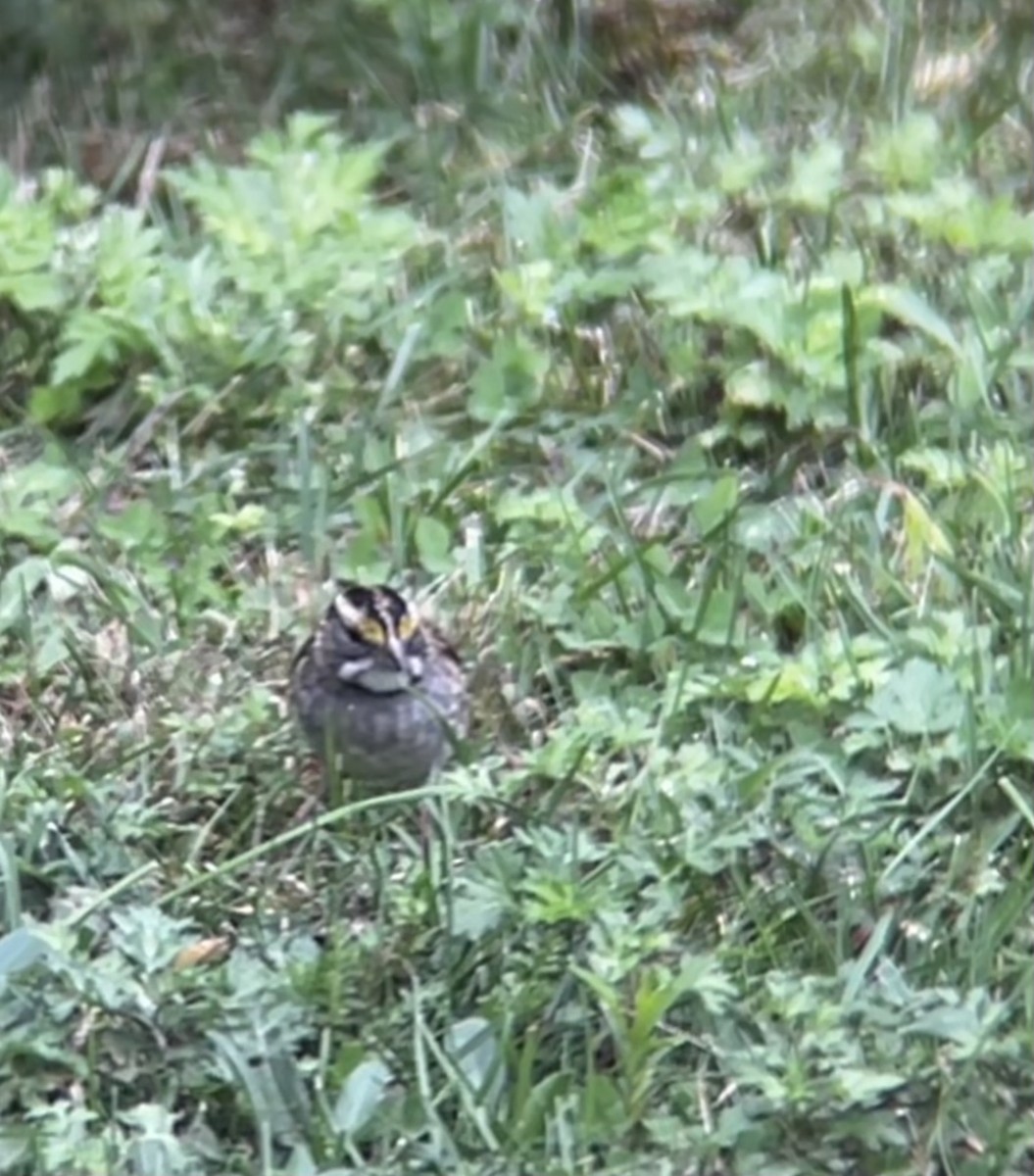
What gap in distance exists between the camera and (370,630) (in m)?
4.14

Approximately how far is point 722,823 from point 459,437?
4.26 ft

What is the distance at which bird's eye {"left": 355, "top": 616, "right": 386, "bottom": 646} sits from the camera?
4.13 meters

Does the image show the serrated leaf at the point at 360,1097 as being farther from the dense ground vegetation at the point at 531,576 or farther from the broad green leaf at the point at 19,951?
the broad green leaf at the point at 19,951

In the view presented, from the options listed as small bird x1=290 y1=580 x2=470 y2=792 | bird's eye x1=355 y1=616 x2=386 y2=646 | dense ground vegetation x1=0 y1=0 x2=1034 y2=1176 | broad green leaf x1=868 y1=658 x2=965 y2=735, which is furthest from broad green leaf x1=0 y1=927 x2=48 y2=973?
broad green leaf x1=868 y1=658 x2=965 y2=735

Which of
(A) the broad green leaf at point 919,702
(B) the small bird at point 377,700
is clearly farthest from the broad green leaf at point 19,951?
(A) the broad green leaf at point 919,702

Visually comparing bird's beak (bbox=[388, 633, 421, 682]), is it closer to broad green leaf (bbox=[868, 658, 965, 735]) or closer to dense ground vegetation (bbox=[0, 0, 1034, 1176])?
dense ground vegetation (bbox=[0, 0, 1034, 1176])

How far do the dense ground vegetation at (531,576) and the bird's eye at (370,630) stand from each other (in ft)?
0.82

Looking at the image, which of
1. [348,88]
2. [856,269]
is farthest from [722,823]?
[348,88]

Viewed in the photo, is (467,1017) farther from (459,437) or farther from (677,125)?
(677,125)

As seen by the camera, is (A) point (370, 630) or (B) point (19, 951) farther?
(A) point (370, 630)

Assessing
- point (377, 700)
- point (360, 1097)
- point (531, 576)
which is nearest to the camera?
point (360, 1097)

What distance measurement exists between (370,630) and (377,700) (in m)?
0.11

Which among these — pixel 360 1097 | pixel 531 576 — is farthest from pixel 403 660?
pixel 360 1097

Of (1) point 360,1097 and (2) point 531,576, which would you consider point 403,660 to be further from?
(1) point 360,1097
